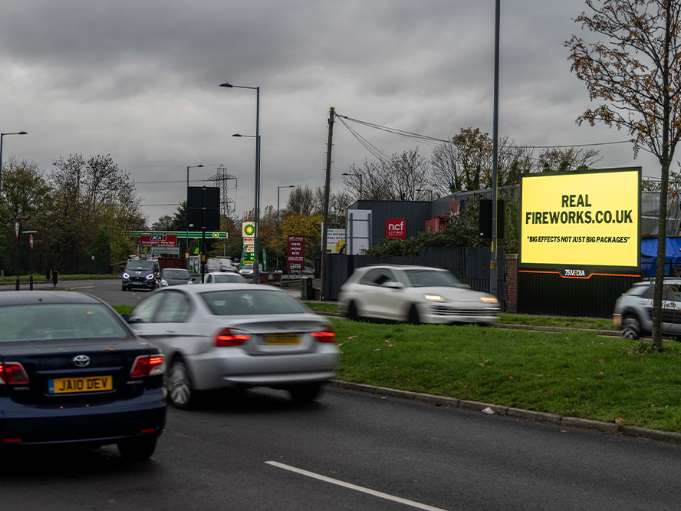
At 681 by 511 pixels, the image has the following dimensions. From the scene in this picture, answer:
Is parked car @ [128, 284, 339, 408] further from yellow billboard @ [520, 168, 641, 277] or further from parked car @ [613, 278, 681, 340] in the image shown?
yellow billboard @ [520, 168, 641, 277]

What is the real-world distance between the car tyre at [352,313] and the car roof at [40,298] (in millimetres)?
12259

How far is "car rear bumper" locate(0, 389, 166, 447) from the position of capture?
5195mm

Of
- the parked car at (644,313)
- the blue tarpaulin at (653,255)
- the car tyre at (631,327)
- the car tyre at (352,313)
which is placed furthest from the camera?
the blue tarpaulin at (653,255)

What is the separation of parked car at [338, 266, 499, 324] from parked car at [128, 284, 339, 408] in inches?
298

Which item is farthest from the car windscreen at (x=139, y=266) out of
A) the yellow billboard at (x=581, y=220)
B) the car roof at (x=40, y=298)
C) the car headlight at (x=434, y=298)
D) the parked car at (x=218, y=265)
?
the car roof at (x=40, y=298)

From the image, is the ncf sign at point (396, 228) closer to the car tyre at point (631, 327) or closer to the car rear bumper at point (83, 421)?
the car tyre at point (631, 327)

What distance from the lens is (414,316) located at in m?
16.7

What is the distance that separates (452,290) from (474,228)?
1379 centimetres

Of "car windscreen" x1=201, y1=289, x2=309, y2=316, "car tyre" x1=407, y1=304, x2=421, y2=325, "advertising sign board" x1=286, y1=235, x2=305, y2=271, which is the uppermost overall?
"advertising sign board" x1=286, y1=235, x2=305, y2=271

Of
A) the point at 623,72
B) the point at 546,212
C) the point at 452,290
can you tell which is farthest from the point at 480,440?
the point at 546,212

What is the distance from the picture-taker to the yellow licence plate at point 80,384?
5352mm

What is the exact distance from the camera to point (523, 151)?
208 feet

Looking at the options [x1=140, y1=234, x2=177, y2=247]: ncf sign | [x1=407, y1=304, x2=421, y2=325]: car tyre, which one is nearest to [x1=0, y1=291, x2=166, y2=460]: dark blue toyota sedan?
[x1=407, y1=304, x2=421, y2=325]: car tyre

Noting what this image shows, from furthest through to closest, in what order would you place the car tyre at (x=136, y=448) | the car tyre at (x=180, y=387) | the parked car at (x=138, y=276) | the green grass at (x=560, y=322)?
the parked car at (x=138, y=276) → the green grass at (x=560, y=322) → the car tyre at (x=180, y=387) → the car tyre at (x=136, y=448)
